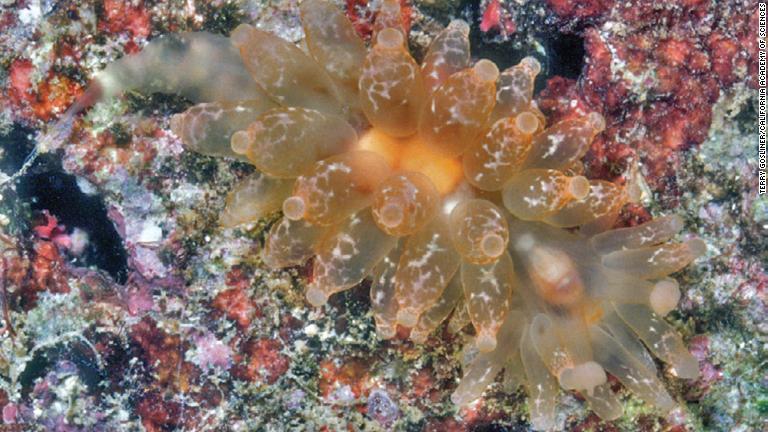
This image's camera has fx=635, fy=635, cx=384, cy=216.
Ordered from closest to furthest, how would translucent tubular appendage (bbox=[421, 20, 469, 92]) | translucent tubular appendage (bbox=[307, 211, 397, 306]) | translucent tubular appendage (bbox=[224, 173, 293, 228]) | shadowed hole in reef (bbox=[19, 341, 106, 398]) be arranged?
1. translucent tubular appendage (bbox=[307, 211, 397, 306])
2. translucent tubular appendage (bbox=[421, 20, 469, 92])
3. translucent tubular appendage (bbox=[224, 173, 293, 228])
4. shadowed hole in reef (bbox=[19, 341, 106, 398])

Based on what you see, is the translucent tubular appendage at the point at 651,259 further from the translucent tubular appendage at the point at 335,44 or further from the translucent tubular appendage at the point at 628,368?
the translucent tubular appendage at the point at 335,44

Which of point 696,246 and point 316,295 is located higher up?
point 316,295

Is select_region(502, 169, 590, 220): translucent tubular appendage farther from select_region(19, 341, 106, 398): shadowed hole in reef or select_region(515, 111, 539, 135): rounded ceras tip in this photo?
select_region(19, 341, 106, 398): shadowed hole in reef

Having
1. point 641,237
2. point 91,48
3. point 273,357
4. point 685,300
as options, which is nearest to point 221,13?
point 91,48

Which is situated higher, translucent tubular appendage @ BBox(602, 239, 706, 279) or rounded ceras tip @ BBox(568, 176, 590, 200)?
rounded ceras tip @ BBox(568, 176, 590, 200)

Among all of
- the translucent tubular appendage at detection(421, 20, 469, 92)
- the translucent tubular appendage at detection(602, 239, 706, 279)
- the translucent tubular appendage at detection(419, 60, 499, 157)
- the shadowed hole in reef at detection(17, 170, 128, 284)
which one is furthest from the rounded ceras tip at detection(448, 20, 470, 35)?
the shadowed hole in reef at detection(17, 170, 128, 284)

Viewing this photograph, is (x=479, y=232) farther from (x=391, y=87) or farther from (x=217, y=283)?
(x=217, y=283)

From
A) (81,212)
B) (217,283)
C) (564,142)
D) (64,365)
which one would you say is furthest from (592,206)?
(64,365)
